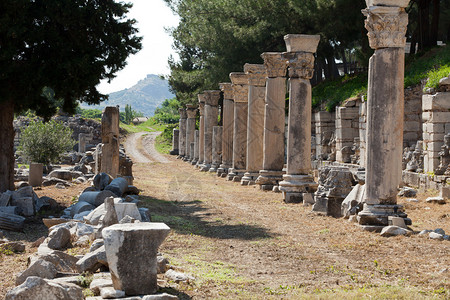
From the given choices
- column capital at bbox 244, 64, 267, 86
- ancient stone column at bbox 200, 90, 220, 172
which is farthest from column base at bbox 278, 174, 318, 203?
ancient stone column at bbox 200, 90, 220, 172

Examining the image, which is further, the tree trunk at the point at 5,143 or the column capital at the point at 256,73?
the column capital at the point at 256,73

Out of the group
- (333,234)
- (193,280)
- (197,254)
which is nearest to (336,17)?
(333,234)

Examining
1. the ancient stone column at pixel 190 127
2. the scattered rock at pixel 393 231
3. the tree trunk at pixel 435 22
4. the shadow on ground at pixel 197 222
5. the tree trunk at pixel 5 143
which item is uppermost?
the tree trunk at pixel 435 22

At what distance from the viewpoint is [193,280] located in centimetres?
759

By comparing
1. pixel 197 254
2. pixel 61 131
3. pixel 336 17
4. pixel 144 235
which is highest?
pixel 336 17

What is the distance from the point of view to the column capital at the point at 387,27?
1208 centimetres

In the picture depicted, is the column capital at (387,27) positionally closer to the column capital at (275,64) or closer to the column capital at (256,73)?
the column capital at (275,64)

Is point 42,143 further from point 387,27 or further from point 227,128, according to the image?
point 387,27

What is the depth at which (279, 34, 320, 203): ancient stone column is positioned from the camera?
17734 millimetres

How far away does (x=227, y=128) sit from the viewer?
30.4 metres

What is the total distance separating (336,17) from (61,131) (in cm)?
1455

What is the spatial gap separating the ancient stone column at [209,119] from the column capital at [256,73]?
11187mm

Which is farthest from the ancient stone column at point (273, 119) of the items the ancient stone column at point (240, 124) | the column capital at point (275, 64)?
the ancient stone column at point (240, 124)

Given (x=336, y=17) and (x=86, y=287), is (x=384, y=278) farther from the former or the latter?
(x=336, y=17)
